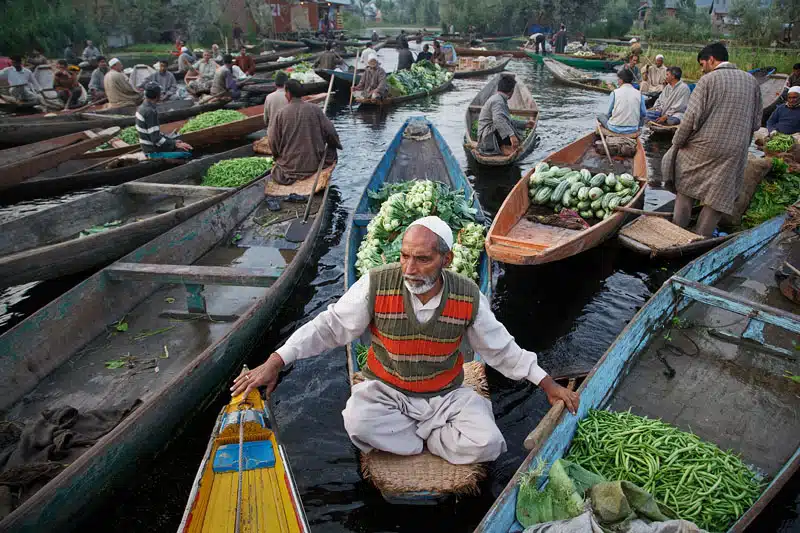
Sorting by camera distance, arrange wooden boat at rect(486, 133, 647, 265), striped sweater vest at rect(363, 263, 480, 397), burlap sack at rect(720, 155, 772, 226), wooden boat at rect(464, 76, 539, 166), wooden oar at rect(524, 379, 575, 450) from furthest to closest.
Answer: wooden boat at rect(464, 76, 539, 166) → burlap sack at rect(720, 155, 772, 226) → wooden boat at rect(486, 133, 647, 265) → striped sweater vest at rect(363, 263, 480, 397) → wooden oar at rect(524, 379, 575, 450)

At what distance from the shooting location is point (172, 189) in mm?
7340

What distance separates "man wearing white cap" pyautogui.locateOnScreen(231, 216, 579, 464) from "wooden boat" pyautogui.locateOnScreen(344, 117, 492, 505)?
83mm

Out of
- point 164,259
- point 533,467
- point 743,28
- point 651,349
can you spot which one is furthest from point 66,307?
point 743,28

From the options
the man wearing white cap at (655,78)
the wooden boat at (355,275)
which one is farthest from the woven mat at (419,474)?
the man wearing white cap at (655,78)

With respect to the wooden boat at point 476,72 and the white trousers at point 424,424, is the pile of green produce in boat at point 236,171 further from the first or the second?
the wooden boat at point 476,72

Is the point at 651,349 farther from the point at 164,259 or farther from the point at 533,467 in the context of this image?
the point at 164,259

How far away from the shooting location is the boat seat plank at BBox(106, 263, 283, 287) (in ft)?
15.6

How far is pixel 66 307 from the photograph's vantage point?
4352 millimetres

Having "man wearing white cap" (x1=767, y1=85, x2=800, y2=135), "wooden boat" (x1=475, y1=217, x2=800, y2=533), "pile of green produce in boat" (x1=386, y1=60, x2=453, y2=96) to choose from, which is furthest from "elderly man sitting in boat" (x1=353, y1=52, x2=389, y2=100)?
"wooden boat" (x1=475, y1=217, x2=800, y2=533)

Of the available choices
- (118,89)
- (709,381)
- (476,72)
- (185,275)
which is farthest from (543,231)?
(476,72)

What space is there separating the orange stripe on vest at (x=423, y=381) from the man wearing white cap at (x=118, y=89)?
1293 centimetres

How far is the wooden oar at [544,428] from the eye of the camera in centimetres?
269

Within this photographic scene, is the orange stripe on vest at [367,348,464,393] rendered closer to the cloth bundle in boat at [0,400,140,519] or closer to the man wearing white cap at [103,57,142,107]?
the cloth bundle in boat at [0,400,140,519]

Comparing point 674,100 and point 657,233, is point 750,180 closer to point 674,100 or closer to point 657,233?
point 657,233
